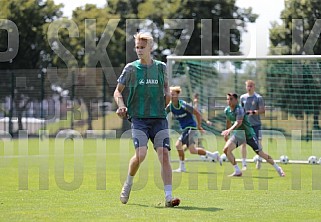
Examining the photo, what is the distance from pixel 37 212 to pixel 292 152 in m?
15.0

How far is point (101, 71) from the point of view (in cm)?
3806

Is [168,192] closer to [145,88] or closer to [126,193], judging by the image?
[126,193]

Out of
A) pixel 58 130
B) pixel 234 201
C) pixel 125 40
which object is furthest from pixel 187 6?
pixel 234 201

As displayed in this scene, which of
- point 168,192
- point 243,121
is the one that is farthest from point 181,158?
point 168,192

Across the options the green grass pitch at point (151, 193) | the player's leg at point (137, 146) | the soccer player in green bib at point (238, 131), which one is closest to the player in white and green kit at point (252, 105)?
the green grass pitch at point (151, 193)

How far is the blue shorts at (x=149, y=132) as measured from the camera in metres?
9.98

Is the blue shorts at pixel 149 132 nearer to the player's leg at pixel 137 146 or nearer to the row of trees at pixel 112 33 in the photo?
the player's leg at pixel 137 146

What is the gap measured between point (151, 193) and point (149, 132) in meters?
1.77

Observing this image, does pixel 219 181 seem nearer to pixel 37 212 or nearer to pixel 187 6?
pixel 37 212

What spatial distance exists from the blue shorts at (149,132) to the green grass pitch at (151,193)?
2.58 feet

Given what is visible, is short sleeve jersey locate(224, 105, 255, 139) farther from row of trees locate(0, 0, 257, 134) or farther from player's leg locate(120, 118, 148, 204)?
row of trees locate(0, 0, 257, 134)

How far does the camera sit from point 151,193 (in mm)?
11547

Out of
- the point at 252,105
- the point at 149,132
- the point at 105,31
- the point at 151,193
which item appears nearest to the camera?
the point at 149,132

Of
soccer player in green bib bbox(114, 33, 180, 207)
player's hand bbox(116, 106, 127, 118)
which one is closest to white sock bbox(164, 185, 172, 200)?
soccer player in green bib bbox(114, 33, 180, 207)
